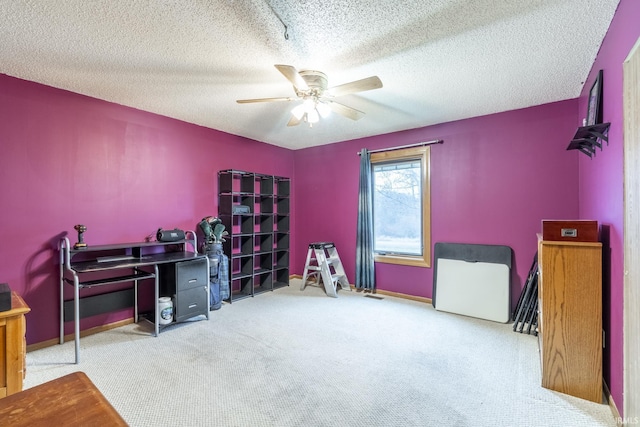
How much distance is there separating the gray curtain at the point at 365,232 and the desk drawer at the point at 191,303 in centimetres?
222

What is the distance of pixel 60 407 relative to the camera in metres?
0.83

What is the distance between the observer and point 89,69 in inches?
98.7

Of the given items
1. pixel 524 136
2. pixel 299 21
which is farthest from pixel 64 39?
pixel 524 136

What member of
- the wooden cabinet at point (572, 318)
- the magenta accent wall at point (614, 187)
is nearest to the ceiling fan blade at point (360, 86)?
the magenta accent wall at point (614, 187)

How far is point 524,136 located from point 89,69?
14.2 feet

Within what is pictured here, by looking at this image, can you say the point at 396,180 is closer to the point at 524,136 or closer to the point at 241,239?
the point at 524,136

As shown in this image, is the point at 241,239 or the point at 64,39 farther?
the point at 241,239

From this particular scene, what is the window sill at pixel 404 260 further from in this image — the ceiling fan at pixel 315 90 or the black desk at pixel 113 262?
the black desk at pixel 113 262

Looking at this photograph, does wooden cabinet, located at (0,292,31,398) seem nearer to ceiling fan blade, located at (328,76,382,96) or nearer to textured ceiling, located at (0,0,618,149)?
textured ceiling, located at (0,0,618,149)

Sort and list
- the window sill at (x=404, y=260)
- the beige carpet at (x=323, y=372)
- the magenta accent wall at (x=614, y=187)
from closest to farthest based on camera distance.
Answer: the magenta accent wall at (x=614, y=187), the beige carpet at (x=323, y=372), the window sill at (x=404, y=260)

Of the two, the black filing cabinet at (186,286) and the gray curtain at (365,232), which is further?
the gray curtain at (365,232)

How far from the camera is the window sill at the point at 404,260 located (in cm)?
413

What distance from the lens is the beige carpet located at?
72.4 inches

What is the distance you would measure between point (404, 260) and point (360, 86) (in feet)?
9.06
